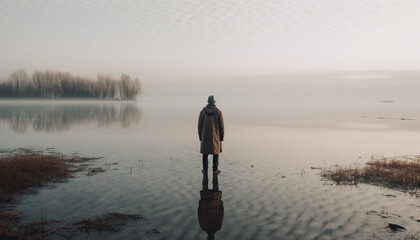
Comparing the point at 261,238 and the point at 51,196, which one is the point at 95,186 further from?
the point at 261,238

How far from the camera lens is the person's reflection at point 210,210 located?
719cm

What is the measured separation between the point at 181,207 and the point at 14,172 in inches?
267

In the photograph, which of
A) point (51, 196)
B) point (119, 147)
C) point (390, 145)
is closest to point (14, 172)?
point (51, 196)

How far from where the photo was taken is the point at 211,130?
12797 mm

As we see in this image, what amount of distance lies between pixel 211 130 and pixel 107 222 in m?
6.32

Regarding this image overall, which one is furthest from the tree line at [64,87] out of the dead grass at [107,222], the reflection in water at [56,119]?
the dead grass at [107,222]

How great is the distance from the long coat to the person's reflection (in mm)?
2019

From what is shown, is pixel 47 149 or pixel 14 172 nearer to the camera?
pixel 14 172

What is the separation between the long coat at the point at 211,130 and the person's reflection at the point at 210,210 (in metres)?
2.02

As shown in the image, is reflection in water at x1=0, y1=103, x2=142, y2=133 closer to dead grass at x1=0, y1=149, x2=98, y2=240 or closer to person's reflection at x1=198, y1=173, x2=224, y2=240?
dead grass at x1=0, y1=149, x2=98, y2=240

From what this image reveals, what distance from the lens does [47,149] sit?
19609mm

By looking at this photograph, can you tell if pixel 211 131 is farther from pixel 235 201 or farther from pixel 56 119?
pixel 56 119

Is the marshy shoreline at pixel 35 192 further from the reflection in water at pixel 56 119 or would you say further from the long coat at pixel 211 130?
the reflection in water at pixel 56 119

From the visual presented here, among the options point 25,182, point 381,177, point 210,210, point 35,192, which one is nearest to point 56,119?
point 25,182
